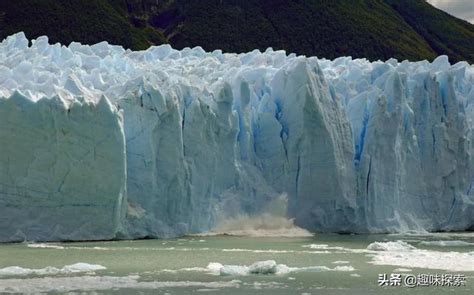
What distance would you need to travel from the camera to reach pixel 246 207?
66.9 feet

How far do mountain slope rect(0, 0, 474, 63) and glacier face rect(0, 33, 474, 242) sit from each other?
26049 millimetres

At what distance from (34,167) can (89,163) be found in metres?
0.96

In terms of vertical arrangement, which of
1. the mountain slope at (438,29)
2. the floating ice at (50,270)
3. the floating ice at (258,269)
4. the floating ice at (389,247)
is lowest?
the floating ice at (50,270)

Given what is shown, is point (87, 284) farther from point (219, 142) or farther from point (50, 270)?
point (219, 142)

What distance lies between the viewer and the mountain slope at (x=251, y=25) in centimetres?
4928

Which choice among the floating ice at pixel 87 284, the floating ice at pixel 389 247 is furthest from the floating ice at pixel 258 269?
the floating ice at pixel 389 247

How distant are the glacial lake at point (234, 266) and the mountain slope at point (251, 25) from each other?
3180cm

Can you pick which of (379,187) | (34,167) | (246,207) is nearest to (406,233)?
(379,187)

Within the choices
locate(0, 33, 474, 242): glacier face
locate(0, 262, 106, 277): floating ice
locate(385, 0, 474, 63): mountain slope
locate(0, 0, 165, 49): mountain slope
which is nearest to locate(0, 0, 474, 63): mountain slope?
locate(0, 0, 165, 49): mountain slope

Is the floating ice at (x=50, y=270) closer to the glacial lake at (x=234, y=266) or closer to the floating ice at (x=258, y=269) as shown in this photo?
the glacial lake at (x=234, y=266)

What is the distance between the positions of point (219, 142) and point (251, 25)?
3502 cm

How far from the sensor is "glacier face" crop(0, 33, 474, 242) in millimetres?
17625

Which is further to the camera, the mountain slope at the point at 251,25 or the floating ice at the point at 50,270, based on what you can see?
the mountain slope at the point at 251,25

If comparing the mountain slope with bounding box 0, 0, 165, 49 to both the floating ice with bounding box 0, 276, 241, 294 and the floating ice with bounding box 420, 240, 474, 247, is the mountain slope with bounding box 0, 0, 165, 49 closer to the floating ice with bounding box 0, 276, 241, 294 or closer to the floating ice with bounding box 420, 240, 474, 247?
Result: the floating ice with bounding box 420, 240, 474, 247
